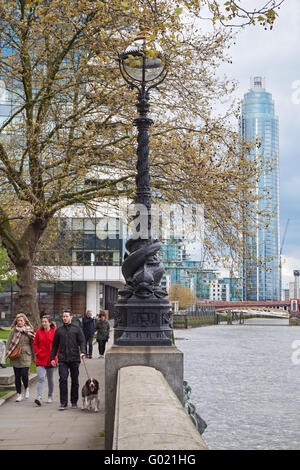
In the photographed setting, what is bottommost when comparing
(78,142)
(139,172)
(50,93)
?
(139,172)

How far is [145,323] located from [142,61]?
404 cm

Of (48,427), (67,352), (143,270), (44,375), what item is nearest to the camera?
(143,270)

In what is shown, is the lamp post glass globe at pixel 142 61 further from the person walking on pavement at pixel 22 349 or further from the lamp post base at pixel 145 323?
the person walking on pavement at pixel 22 349

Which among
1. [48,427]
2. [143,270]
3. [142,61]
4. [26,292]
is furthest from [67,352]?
[26,292]

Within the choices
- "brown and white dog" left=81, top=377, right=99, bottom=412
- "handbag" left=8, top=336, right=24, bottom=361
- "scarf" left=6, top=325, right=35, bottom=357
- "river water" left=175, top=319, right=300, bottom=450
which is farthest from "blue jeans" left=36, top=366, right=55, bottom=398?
"river water" left=175, top=319, right=300, bottom=450

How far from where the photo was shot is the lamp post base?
784 cm

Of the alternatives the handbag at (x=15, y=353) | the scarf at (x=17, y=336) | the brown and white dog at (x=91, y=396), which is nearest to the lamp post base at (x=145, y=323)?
the brown and white dog at (x=91, y=396)

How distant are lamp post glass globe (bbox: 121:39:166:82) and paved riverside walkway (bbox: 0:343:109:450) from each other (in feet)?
17.9

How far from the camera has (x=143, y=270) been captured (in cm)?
840

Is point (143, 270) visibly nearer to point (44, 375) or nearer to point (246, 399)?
point (44, 375)

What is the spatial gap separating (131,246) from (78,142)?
29.9 ft
